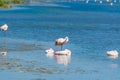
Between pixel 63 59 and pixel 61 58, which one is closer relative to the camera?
pixel 63 59

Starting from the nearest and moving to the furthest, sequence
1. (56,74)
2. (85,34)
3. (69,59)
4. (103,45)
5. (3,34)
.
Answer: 1. (56,74)
2. (69,59)
3. (103,45)
4. (3,34)
5. (85,34)

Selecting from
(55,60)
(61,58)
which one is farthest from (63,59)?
(55,60)

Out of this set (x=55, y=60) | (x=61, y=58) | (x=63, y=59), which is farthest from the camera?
(x=61, y=58)

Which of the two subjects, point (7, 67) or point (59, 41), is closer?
point (7, 67)

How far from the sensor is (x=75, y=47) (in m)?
32.2

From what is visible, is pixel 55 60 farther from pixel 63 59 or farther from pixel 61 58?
pixel 61 58

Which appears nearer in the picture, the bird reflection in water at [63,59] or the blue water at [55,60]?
the blue water at [55,60]

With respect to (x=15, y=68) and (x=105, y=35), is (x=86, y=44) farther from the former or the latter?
(x=15, y=68)

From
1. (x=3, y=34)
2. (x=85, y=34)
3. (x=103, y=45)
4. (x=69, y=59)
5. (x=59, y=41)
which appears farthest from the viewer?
(x=85, y=34)

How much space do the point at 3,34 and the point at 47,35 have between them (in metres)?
2.72

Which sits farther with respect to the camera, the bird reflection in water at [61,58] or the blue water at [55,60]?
the bird reflection in water at [61,58]

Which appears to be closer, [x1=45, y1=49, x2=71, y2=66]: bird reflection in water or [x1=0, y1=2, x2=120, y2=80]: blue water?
[x1=0, y1=2, x2=120, y2=80]: blue water

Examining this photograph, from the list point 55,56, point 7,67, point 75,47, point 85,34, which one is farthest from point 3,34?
point 7,67

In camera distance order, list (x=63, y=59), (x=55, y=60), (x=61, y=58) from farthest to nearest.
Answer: (x=61, y=58)
(x=63, y=59)
(x=55, y=60)
